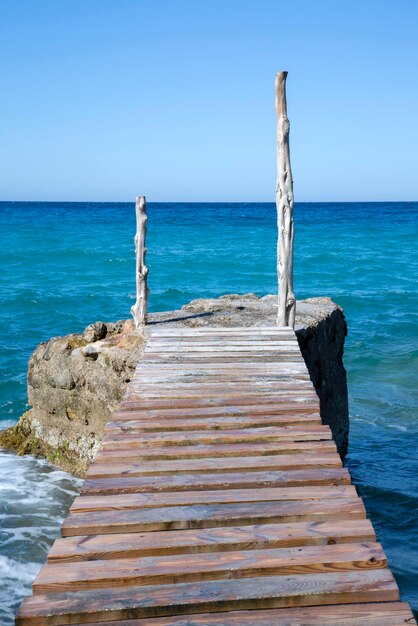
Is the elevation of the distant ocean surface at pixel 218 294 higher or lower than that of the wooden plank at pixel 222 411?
lower

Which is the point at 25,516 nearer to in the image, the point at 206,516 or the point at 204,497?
the point at 204,497

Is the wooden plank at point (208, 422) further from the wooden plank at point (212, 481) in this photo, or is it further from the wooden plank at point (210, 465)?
the wooden plank at point (212, 481)

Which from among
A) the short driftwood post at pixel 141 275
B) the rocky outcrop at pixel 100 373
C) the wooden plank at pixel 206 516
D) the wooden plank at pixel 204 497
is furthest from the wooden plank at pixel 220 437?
the short driftwood post at pixel 141 275

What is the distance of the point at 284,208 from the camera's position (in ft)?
29.0

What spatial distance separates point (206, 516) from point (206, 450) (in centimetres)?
103

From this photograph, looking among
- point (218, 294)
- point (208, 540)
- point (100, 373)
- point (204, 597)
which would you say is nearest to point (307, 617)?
point (204, 597)

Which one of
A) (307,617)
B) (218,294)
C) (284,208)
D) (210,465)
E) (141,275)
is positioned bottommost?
(218,294)

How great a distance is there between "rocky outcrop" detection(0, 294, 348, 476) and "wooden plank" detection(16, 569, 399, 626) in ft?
15.8

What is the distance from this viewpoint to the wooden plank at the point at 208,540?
384 cm

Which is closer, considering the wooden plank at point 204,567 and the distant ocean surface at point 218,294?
the wooden plank at point 204,567

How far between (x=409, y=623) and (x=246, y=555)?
90 cm

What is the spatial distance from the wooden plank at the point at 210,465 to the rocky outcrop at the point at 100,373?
3320 millimetres

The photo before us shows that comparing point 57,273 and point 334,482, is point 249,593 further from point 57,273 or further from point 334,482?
point 57,273

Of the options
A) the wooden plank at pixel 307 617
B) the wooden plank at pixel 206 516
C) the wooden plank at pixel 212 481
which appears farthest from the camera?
the wooden plank at pixel 212 481
